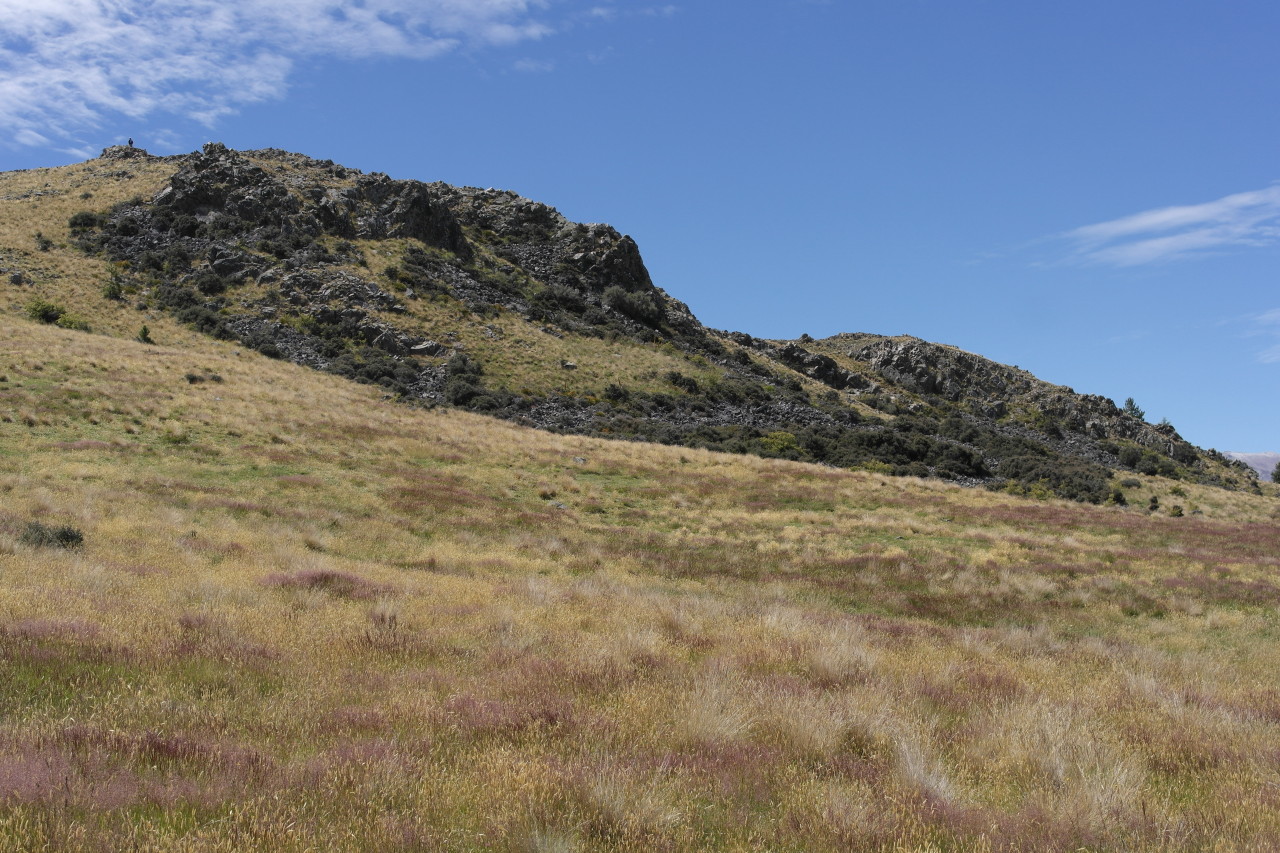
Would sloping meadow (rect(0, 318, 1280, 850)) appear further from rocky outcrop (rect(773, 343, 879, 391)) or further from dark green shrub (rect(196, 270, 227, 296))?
rocky outcrop (rect(773, 343, 879, 391))

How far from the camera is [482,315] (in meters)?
71.1

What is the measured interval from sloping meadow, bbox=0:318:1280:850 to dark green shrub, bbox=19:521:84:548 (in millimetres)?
88

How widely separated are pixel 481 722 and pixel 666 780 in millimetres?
1784

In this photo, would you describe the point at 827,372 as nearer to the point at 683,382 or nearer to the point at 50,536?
the point at 683,382

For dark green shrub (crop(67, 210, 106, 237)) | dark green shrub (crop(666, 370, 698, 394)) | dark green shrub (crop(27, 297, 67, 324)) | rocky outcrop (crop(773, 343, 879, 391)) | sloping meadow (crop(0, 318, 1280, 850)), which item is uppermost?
rocky outcrop (crop(773, 343, 879, 391))

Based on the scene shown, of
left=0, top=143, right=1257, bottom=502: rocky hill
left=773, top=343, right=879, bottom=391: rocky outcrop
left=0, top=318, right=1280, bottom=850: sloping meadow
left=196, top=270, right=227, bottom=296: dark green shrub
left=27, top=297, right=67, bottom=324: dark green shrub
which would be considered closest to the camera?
left=0, top=318, right=1280, bottom=850: sloping meadow

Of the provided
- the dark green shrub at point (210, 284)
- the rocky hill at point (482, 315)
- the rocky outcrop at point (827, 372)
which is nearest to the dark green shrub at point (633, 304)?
the rocky hill at point (482, 315)

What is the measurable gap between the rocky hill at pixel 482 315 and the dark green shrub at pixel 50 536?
37.5 m

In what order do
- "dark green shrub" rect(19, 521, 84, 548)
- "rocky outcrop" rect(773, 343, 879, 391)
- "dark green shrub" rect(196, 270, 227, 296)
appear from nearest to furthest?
"dark green shrub" rect(19, 521, 84, 548) < "dark green shrub" rect(196, 270, 227, 296) < "rocky outcrop" rect(773, 343, 879, 391)

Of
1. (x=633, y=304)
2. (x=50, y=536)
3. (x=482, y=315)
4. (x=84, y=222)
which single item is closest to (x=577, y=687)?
(x=50, y=536)

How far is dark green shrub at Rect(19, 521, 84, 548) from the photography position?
11516mm

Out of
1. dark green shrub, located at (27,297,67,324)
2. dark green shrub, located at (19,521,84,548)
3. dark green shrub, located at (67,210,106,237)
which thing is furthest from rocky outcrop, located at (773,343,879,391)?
dark green shrub, located at (19,521,84,548)

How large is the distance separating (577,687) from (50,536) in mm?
10825

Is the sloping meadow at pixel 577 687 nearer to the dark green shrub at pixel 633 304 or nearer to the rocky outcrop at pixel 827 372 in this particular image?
the dark green shrub at pixel 633 304
